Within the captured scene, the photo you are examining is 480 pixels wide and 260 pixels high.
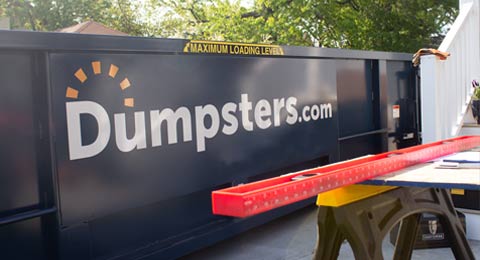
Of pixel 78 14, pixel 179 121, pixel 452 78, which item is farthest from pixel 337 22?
pixel 78 14

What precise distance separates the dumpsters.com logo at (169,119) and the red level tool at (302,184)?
5.70 feet

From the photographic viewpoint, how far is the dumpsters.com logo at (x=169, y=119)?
3.42m

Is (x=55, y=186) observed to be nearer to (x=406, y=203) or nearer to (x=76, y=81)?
(x=76, y=81)

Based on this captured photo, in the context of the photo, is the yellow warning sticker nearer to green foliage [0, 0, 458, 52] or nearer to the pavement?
the pavement

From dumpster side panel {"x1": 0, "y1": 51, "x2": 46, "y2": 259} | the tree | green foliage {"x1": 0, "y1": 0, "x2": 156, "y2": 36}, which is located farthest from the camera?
green foliage {"x1": 0, "y1": 0, "x2": 156, "y2": 36}

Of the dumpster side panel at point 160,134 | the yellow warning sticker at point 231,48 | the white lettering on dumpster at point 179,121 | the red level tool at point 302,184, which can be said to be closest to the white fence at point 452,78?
the white lettering on dumpster at point 179,121

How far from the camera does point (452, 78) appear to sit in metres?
5.95

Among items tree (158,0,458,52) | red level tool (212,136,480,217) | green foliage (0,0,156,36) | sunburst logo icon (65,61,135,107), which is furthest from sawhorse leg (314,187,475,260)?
green foliage (0,0,156,36)

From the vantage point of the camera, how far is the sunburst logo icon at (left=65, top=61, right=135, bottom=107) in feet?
11.1

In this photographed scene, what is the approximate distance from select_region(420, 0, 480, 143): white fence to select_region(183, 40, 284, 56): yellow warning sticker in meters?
1.58

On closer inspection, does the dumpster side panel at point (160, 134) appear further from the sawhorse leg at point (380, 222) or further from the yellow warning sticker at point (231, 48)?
the sawhorse leg at point (380, 222)

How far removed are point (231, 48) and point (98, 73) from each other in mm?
1522

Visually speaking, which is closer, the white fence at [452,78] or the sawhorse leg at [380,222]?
the sawhorse leg at [380,222]

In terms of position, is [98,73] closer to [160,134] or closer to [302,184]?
[160,134]
